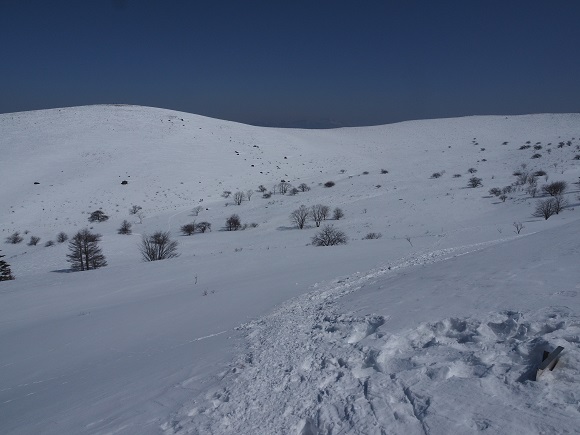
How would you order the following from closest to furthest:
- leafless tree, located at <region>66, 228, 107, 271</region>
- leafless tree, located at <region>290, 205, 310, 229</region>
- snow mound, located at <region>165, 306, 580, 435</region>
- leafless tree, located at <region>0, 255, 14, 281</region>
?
snow mound, located at <region>165, 306, 580, 435</region>
leafless tree, located at <region>0, 255, 14, 281</region>
leafless tree, located at <region>66, 228, 107, 271</region>
leafless tree, located at <region>290, 205, 310, 229</region>

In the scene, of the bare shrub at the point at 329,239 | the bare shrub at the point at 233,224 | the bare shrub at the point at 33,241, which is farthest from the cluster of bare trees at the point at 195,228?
the bare shrub at the point at 329,239

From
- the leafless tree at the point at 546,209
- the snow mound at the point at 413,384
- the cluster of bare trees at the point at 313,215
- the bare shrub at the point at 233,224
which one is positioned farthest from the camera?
the bare shrub at the point at 233,224

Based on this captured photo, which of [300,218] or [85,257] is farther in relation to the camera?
[300,218]

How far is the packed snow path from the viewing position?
309 centimetres

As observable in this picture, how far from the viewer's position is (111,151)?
48.8 metres

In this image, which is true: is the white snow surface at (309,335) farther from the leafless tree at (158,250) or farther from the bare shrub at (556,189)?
the leafless tree at (158,250)

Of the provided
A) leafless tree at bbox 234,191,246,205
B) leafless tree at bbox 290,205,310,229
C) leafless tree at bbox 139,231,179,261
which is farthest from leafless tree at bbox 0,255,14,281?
leafless tree at bbox 234,191,246,205

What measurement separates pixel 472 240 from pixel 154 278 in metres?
11.8

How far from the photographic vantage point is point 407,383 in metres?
3.68

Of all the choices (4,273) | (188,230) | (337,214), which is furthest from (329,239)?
(4,273)

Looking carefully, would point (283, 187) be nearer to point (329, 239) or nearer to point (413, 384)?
point (329, 239)

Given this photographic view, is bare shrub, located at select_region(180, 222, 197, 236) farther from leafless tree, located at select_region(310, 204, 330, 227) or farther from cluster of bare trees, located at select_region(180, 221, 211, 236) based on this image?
leafless tree, located at select_region(310, 204, 330, 227)

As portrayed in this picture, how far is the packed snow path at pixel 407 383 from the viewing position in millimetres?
3088

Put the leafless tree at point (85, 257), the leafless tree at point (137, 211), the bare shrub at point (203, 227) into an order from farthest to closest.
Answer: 1. the leafless tree at point (137, 211)
2. the bare shrub at point (203, 227)
3. the leafless tree at point (85, 257)
